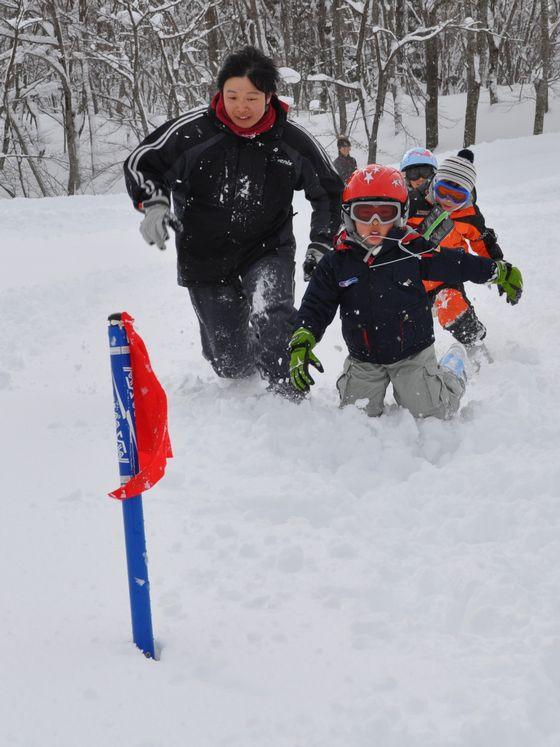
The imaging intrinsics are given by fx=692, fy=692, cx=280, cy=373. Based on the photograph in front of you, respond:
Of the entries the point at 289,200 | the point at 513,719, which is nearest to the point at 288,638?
the point at 513,719

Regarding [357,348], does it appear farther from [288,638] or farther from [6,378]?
[6,378]

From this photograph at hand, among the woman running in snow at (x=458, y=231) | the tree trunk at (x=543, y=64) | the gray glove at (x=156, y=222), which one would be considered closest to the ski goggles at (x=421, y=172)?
the woman running in snow at (x=458, y=231)

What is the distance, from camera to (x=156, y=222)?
3.62 m

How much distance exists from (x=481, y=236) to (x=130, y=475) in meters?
3.65

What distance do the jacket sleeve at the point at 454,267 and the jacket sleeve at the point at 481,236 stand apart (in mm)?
1106

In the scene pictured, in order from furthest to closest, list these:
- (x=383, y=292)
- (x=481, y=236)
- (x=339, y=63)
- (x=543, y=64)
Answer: (x=339, y=63)
(x=543, y=64)
(x=481, y=236)
(x=383, y=292)

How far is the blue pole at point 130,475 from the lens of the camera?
67.8 inches

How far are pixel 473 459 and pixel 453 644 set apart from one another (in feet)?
4.01

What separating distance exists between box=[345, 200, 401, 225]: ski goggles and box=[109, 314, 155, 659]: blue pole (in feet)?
6.71

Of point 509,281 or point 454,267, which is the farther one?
point 509,281

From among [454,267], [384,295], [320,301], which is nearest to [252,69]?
[320,301]

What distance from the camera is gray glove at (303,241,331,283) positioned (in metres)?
3.93

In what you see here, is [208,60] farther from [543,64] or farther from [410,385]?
[410,385]

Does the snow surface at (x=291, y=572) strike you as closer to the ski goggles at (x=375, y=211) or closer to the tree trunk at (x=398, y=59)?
the ski goggles at (x=375, y=211)
